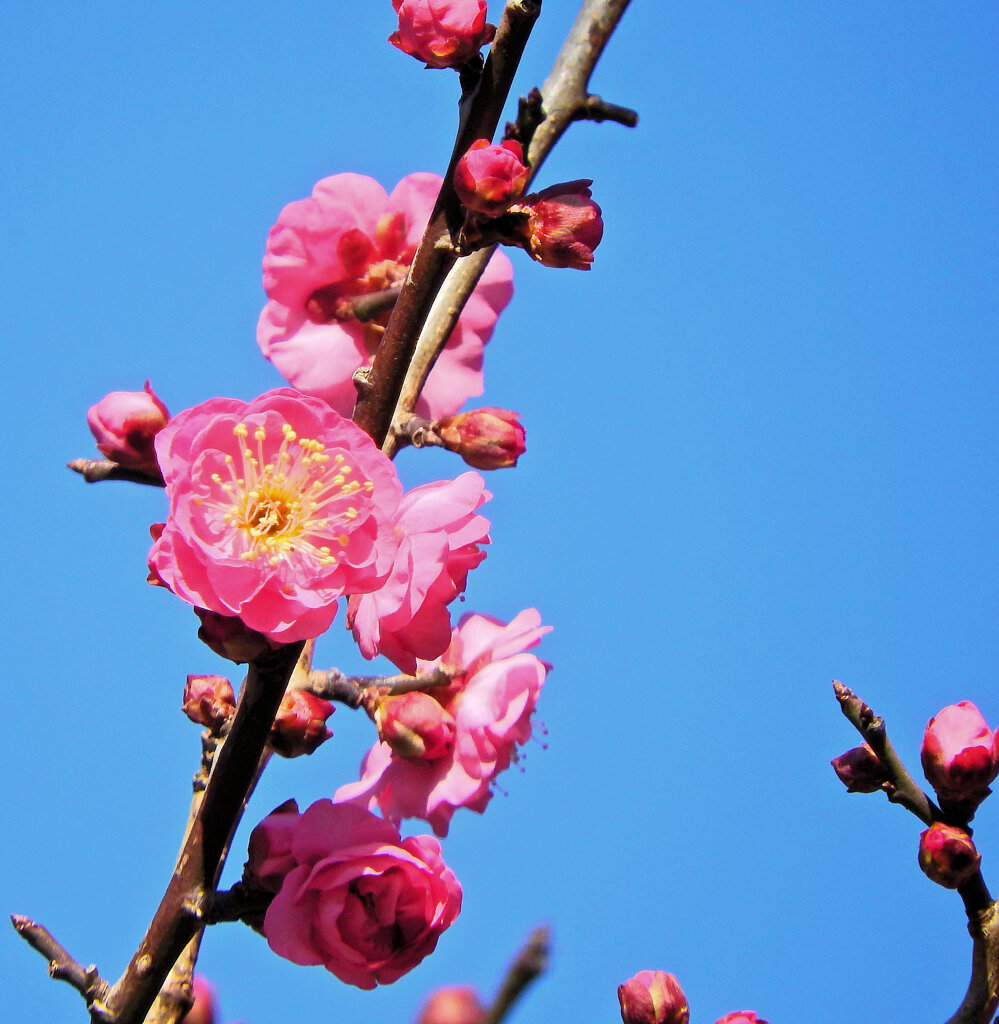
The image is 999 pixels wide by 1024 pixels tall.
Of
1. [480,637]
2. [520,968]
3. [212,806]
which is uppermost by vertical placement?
[480,637]

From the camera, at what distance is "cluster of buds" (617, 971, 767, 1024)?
1.89 metres

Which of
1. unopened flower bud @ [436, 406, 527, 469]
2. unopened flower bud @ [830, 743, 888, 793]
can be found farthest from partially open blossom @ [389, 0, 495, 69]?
unopened flower bud @ [830, 743, 888, 793]

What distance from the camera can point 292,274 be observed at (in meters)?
2.30

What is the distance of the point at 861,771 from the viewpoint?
1845mm

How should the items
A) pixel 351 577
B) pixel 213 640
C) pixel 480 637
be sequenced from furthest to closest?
pixel 480 637 → pixel 351 577 → pixel 213 640

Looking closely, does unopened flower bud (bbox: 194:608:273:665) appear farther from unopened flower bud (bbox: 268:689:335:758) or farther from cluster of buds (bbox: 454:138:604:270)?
cluster of buds (bbox: 454:138:604:270)

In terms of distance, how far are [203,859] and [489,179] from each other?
1.02 m

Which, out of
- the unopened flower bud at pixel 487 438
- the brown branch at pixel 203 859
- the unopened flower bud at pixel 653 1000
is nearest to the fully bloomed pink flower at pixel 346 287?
the unopened flower bud at pixel 487 438

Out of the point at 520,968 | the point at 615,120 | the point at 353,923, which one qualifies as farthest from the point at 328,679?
the point at 520,968

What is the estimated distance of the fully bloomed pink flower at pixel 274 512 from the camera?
1376mm

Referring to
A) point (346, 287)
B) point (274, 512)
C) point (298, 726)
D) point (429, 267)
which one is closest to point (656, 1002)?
point (298, 726)

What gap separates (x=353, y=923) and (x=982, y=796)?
1041 mm

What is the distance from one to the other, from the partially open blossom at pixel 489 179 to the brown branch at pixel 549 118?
0.63m

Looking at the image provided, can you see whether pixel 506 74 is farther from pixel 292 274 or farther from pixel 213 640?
pixel 213 640
